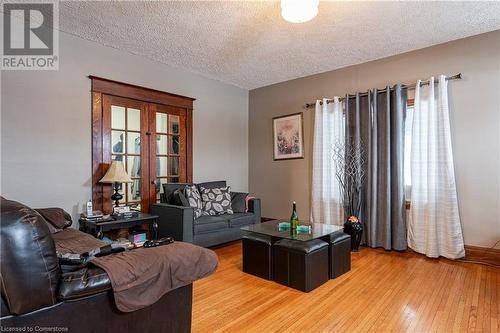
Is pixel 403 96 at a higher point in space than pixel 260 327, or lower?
higher

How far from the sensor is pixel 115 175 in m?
3.43

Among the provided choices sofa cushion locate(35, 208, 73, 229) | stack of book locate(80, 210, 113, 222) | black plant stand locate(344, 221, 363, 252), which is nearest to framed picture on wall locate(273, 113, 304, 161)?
black plant stand locate(344, 221, 363, 252)

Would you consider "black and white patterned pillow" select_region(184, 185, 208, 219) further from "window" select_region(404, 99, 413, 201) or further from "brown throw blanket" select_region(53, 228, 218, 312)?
"window" select_region(404, 99, 413, 201)

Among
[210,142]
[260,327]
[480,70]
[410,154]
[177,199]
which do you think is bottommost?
[260,327]

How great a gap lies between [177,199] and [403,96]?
132 inches

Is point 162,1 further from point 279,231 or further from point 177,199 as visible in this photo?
point 279,231

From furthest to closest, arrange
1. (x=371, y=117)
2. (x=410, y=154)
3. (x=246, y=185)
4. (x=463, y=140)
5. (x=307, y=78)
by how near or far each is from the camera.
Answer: (x=246, y=185), (x=307, y=78), (x=371, y=117), (x=410, y=154), (x=463, y=140)

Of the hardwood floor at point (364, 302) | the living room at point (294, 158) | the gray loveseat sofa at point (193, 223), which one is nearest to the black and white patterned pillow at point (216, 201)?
the living room at point (294, 158)

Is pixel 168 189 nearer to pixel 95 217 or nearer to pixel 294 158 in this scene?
pixel 95 217

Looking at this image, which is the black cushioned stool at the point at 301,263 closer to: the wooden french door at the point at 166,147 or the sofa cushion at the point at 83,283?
the sofa cushion at the point at 83,283

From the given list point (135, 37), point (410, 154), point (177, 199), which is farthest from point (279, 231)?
point (135, 37)

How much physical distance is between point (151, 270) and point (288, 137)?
4117mm

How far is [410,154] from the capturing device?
382cm

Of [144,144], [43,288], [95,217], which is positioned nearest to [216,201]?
[144,144]
